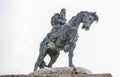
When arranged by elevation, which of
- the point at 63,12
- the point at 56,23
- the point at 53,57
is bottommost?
the point at 53,57

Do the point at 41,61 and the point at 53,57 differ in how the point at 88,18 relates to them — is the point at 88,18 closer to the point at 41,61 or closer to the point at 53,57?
the point at 53,57

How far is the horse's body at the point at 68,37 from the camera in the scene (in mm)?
14211

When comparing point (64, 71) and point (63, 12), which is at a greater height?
point (63, 12)

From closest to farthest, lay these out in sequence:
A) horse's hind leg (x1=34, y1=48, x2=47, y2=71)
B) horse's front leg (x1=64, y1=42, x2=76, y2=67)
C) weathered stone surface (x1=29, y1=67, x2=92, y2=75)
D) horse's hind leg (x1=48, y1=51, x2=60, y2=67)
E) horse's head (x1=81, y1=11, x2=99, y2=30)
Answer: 1. weathered stone surface (x1=29, y1=67, x2=92, y2=75)
2. horse's front leg (x1=64, y1=42, x2=76, y2=67)
3. horse's head (x1=81, y1=11, x2=99, y2=30)
4. horse's hind leg (x1=34, y1=48, x2=47, y2=71)
5. horse's hind leg (x1=48, y1=51, x2=60, y2=67)

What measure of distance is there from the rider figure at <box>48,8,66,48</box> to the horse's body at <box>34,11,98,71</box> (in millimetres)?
147

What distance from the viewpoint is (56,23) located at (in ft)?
51.0

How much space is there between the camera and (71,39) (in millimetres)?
14219

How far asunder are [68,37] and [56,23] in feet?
4.44

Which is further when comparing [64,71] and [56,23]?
[56,23]

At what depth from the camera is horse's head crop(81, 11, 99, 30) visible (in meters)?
14.4

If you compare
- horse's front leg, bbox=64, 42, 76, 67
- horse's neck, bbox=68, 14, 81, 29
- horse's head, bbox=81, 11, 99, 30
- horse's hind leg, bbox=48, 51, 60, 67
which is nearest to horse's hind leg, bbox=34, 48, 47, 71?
horse's hind leg, bbox=48, 51, 60, 67

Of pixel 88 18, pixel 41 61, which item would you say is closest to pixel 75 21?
pixel 88 18

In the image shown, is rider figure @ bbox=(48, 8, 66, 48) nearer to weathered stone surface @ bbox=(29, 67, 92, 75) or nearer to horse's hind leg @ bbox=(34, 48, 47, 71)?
horse's hind leg @ bbox=(34, 48, 47, 71)

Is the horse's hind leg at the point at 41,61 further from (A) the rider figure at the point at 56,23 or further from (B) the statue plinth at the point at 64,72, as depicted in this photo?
(B) the statue plinth at the point at 64,72
